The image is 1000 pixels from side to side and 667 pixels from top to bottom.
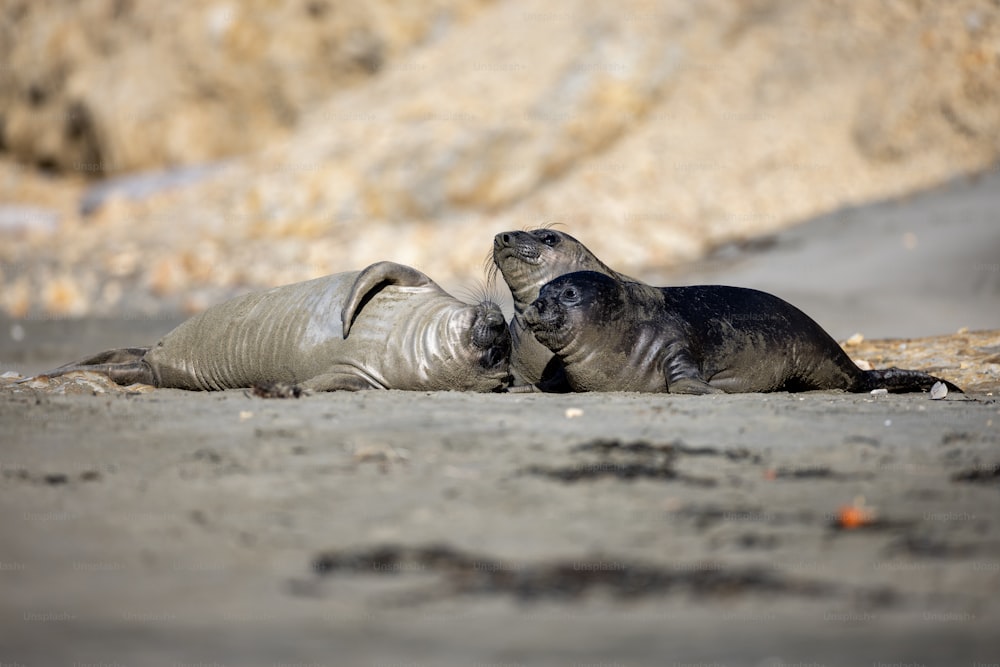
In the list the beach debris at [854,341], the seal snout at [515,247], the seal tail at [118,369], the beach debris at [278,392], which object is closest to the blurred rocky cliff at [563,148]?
the beach debris at [854,341]

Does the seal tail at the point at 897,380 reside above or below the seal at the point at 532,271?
below

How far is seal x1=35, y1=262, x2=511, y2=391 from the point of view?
19.2ft

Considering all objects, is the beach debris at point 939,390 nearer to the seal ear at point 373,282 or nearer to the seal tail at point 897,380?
the seal tail at point 897,380

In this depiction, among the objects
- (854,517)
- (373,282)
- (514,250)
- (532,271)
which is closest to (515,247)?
(514,250)

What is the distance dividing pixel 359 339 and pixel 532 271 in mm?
1192

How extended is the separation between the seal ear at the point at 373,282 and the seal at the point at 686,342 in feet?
2.22

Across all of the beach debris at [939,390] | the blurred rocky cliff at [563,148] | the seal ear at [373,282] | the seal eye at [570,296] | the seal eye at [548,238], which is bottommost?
the beach debris at [939,390]

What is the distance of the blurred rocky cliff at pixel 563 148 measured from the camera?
13531 millimetres

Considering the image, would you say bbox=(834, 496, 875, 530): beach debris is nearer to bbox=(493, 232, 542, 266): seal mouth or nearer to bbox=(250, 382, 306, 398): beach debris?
bbox=(250, 382, 306, 398): beach debris

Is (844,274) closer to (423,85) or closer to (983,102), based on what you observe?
(983,102)

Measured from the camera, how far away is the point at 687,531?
280 centimetres

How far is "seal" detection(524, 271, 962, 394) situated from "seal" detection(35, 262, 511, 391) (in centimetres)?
34

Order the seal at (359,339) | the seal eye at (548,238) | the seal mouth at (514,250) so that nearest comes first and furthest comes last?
1. the seal at (359,339)
2. the seal mouth at (514,250)
3. the seal eye at (548,238)

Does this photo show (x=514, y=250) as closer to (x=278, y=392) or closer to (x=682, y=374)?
(x=682, y=374)
